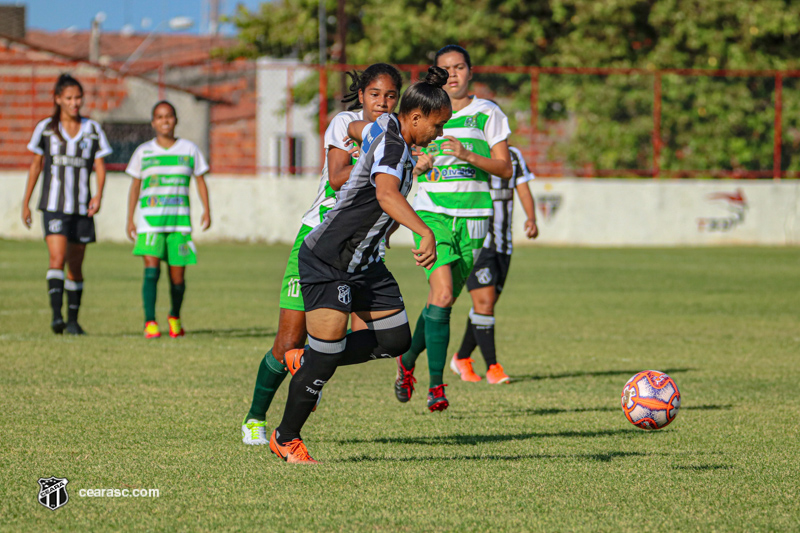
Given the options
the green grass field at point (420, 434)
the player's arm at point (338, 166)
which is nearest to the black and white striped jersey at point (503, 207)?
the green grass field at point (420, 434)

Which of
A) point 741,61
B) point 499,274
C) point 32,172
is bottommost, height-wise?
point 499,274

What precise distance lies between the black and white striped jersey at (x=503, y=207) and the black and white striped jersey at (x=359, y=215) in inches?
132

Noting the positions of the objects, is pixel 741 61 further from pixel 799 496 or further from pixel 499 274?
pixel 799 496

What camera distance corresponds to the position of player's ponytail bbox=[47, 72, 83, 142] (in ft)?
31.2

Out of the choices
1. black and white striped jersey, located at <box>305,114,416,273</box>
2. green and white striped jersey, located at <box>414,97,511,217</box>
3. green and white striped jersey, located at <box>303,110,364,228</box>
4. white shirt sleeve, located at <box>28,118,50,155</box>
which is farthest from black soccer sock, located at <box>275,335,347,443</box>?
white shirt sleeve, located at <box>28,118,50,155</box>

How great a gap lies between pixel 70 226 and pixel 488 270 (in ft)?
13.6

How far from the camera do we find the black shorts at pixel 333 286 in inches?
191

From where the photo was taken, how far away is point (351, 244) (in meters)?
4.85

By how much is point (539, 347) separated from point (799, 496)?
499 centimetres

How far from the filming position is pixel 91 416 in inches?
237

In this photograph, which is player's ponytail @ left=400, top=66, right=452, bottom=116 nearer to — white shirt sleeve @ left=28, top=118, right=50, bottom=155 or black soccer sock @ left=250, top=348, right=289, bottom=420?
black soccer sock @ left=250, top=348, right=289, bottom=420

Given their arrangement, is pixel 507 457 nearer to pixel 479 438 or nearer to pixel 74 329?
pixel 479 438

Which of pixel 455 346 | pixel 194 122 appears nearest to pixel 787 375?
pixel 455 346

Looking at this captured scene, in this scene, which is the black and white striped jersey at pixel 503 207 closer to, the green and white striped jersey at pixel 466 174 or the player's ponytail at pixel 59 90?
the green and white striped jersey at pixel 466 174
